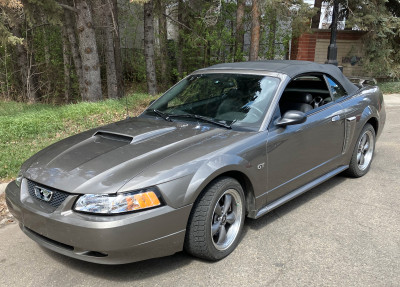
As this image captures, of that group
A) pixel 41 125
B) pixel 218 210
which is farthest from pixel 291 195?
pixel 41 125

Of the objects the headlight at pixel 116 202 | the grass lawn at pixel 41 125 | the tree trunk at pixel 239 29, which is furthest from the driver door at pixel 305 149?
the tree trunk at pixel 239 29

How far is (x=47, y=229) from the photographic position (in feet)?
9.07

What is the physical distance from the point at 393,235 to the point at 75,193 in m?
2.93

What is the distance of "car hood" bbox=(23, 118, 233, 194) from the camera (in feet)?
9.06

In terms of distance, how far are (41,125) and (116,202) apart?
5.64 meters

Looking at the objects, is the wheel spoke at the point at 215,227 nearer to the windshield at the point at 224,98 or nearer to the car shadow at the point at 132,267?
the car shadow at the point at 132,267

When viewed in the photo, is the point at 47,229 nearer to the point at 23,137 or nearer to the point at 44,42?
the point at 23,137

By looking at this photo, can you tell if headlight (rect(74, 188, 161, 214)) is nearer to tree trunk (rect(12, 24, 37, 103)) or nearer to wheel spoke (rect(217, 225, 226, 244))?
wheel spoke (rect(217, 225, 226, 244))

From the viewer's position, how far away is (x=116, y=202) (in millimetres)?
2609

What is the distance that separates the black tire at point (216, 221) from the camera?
2.91 meters

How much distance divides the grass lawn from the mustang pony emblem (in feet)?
8.14

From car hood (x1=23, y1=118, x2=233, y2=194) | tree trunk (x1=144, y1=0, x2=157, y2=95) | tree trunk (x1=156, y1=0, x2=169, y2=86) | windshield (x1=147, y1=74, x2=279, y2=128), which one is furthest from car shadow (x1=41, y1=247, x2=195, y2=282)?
tree trunk (x1=156, y1=0, x2=169, y2=86)

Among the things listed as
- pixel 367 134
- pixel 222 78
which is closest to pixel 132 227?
pixel 222 78

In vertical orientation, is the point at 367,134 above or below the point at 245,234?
above
